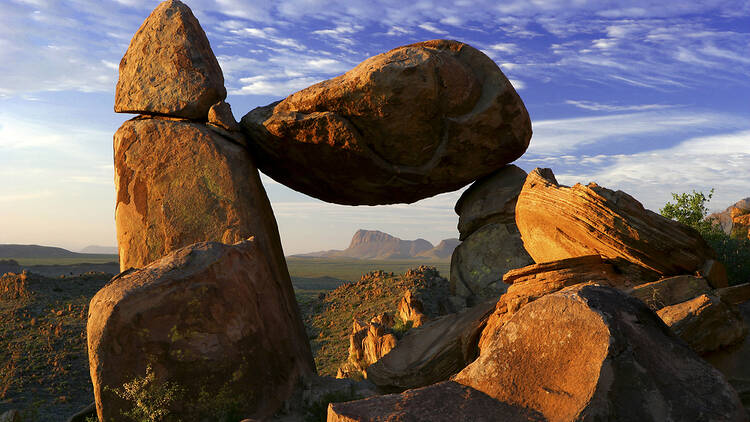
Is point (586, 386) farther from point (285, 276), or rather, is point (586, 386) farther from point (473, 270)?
point (473, 270)

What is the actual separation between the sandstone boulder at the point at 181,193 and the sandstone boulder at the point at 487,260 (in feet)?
17.9

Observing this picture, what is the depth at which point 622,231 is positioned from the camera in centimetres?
920

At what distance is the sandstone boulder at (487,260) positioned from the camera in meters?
15.2

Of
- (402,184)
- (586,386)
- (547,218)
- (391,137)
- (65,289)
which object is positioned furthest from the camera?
(65,289)

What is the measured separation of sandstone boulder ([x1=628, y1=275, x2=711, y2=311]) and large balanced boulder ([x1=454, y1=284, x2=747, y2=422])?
3.55 meters

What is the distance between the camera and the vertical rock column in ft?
39.8

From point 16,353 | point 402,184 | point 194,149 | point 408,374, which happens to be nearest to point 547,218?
point 408,374

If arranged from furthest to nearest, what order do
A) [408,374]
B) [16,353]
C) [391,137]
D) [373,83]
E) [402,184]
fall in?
[16,353] → [402,184] → [391,137] → [373,83] → [408,374]

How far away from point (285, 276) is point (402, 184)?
4004 mm

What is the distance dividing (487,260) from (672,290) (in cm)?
674

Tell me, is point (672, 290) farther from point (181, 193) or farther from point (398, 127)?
point (181, 193)

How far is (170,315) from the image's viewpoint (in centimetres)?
873

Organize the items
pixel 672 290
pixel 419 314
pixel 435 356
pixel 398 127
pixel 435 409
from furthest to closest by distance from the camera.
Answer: pixel 419 314 → pixel 398 127 → pixel 435 356 → pixel 672 290 → pixel 435 409

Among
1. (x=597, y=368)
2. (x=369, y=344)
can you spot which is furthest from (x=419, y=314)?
(x=597, y=368)
